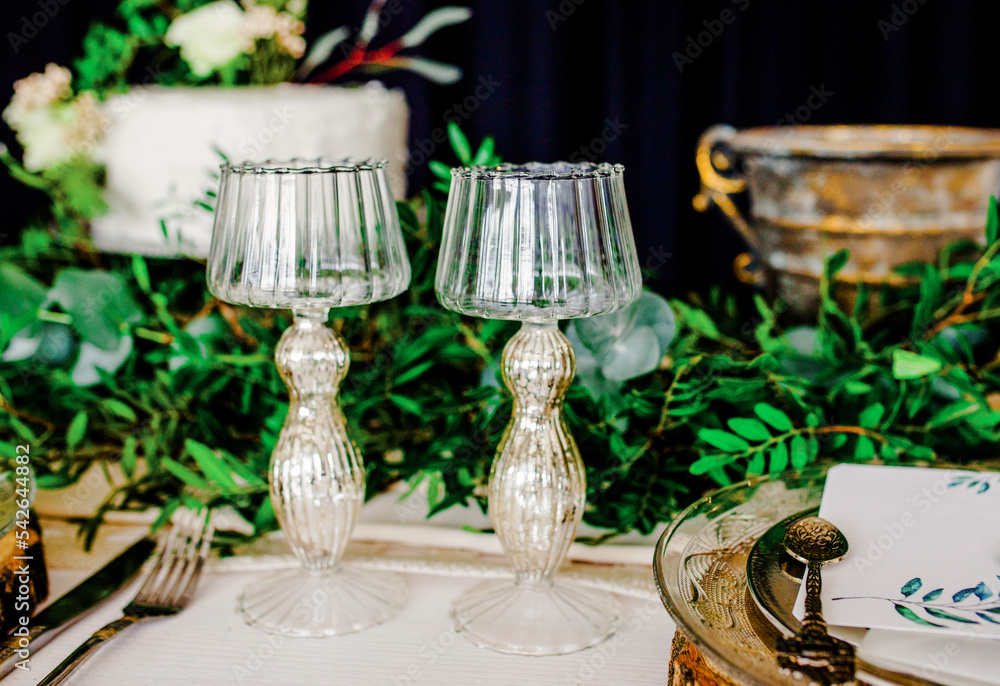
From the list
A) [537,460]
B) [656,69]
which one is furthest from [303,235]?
[656,69]

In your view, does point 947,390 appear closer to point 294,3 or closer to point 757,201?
point 757,201

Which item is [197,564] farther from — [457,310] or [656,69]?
[656,69]

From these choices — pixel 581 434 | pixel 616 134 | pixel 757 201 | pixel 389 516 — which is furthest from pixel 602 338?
pixel 616 134

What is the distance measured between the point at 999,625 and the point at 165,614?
35 cm

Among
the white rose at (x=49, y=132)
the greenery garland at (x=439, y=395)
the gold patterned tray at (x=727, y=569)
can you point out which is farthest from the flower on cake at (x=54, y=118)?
the gold patterned tray at (x=727, y=569)

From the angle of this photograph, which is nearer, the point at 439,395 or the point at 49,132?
the point at 439,395

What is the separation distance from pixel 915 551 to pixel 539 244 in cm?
19

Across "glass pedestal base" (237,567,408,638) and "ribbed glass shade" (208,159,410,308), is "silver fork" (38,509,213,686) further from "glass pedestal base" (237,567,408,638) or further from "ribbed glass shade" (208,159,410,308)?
"ribbed glass shade" (208,159,410,308)

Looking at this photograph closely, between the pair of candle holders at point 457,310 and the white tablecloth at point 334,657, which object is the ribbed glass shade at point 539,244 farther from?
the white tablecloth at point 334,657

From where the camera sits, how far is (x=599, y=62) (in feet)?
4.85

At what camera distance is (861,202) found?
79 centimetres

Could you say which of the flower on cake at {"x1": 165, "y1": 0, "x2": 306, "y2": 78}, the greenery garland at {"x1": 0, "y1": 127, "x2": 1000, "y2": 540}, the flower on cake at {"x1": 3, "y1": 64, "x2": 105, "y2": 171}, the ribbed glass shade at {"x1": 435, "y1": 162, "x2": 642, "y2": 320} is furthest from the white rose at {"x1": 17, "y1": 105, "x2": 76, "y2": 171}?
the ribbed glass shade at {"x1": 435, "y1": 162, "x2": 642, "y2": 320}

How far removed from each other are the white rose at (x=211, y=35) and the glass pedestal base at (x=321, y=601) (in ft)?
1.69

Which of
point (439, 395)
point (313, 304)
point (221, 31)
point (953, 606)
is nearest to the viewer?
point (953, 606)
